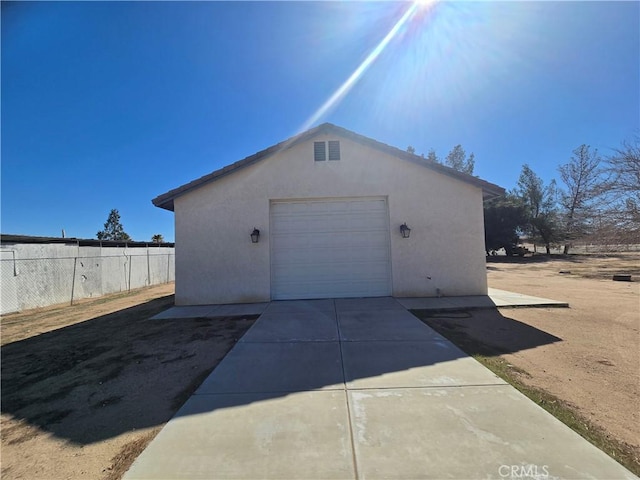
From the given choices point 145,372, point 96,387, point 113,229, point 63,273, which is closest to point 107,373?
point 96,387

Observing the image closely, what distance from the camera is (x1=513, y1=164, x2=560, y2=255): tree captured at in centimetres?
3325

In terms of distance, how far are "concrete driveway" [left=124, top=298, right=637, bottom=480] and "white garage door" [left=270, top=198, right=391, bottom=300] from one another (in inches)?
166

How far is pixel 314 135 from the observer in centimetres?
855

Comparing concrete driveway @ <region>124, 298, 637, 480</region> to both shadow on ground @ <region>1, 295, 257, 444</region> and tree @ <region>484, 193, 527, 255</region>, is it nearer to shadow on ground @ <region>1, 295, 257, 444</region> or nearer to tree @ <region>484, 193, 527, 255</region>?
shadow on ground @ <region>1, 295, 257, 444</region>

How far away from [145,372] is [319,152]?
22.1 ft

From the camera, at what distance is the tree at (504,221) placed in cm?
3164

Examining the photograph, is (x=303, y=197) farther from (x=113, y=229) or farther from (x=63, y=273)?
(x=113, y=229)

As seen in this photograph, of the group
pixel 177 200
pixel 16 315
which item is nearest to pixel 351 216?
pixel 177 200

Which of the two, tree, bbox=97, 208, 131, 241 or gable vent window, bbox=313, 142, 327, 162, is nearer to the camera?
gable vent window, bbox=313, 142, 327, 162

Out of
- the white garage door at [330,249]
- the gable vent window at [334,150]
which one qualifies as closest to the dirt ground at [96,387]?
the white garage door at [330,249]

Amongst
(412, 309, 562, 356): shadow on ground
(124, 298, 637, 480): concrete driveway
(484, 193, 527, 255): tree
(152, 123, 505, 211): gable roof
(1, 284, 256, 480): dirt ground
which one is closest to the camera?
(124, 298, 637, 480): concrete driveway

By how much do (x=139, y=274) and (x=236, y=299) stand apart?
12.3 metres

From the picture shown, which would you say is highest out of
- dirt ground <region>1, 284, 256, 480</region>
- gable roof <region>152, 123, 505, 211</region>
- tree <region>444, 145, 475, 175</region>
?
tree <region>444, 145, 475, 175</region>

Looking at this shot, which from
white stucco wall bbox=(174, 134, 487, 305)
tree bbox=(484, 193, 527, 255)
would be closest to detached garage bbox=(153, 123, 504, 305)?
white stucco wall bbox=(174, 134, 487, 305)
